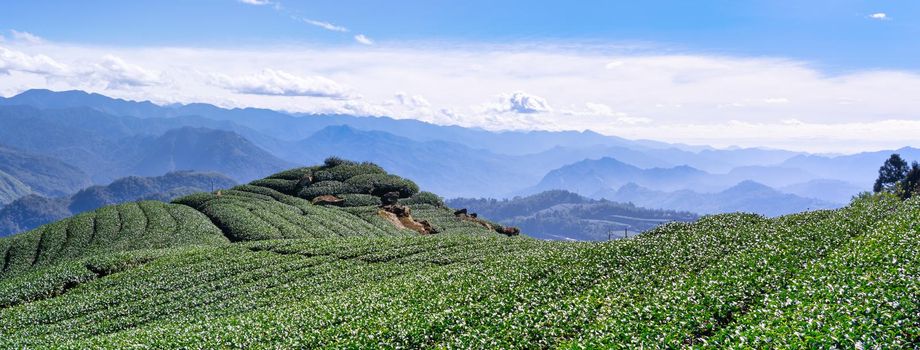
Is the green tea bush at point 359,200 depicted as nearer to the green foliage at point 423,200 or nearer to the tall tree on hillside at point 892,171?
the green foliage at point 423,200

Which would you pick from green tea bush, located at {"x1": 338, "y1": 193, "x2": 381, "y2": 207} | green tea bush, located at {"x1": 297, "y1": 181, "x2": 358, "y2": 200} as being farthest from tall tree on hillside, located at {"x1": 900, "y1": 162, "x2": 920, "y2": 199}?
green tea bush, located at {"x1": 297, "y1": 181, "x2": 358, "y2": 200}

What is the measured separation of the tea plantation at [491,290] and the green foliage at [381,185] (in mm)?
56708

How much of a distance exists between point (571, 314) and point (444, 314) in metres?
6.48

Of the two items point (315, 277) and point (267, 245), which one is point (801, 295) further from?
point (267, 245)

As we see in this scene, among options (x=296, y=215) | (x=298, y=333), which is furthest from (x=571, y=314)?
(x=296, y=215)

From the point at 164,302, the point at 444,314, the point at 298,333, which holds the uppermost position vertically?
the point at 444,314

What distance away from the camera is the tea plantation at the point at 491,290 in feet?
70.8

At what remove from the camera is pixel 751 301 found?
1006 inches

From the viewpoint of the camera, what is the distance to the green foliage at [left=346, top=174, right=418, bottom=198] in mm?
135000

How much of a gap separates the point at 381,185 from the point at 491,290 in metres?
105

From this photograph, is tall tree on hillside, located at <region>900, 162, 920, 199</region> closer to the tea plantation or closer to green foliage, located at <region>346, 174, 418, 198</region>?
the tea plantation

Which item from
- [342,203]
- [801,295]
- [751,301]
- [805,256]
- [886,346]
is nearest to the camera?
[886,346]

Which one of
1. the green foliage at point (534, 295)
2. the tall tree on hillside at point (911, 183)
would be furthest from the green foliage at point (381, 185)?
the tall tree on hillside at point (911, 183)

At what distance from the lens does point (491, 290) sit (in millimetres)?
35031
